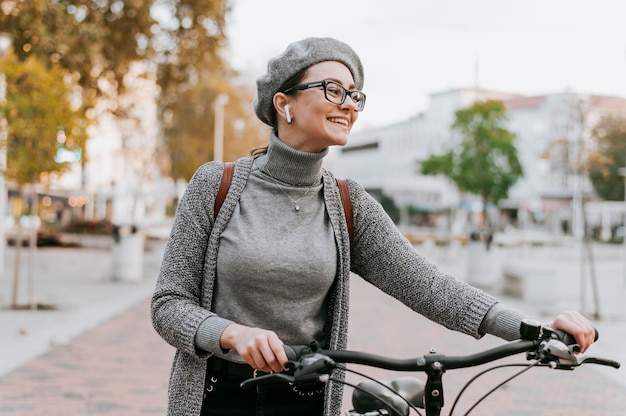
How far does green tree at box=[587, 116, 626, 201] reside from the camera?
1385 cm

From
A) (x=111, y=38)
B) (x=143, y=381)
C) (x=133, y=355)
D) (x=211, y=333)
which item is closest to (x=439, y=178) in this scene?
(x=111, y=38)

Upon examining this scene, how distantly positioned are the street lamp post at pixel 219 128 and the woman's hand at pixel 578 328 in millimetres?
37105

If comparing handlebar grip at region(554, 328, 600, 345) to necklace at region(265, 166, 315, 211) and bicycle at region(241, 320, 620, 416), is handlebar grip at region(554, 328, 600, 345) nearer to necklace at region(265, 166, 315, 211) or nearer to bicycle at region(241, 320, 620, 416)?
bicycle at region(241, 320, 620, 416)

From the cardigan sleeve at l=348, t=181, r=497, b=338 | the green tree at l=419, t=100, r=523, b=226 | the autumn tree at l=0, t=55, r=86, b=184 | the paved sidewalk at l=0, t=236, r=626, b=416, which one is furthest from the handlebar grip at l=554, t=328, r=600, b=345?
the green tree at l=419, t=100, r=523, b=226

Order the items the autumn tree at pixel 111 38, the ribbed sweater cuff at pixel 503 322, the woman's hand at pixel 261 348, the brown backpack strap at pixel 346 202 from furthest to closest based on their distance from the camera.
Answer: the autumn tree at pixel 111 38 < the brown backpack strap at pixel 346 202 < the ribbed sweater cuff at pixel 503 322 < the woman's hand at pixel 261 348

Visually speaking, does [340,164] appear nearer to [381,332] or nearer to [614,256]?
[614,256]

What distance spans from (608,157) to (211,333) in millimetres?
13091

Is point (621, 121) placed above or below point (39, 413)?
above

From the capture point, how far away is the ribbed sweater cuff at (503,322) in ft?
7.11

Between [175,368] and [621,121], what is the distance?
26920 mm

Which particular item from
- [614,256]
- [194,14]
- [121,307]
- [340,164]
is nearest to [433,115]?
[340,164]

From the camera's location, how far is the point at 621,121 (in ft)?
88.3

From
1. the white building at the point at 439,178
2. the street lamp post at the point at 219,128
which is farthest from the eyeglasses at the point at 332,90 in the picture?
the white building at the point at 439,178

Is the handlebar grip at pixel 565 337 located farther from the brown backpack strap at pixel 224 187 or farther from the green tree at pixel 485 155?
the green tree at pixel 485 155
